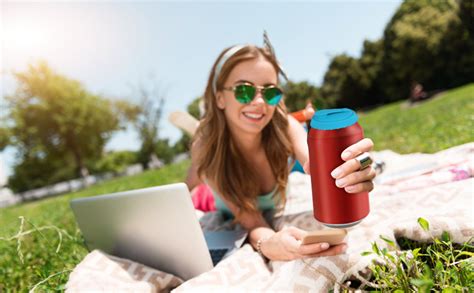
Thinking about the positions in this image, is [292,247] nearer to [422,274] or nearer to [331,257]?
[331,257]

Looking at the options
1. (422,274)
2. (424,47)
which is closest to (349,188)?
(422,274)

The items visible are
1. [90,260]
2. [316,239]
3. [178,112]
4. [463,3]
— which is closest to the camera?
[316,239]

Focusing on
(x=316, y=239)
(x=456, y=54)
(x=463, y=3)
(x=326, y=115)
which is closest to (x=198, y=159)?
(x=316, y=239)

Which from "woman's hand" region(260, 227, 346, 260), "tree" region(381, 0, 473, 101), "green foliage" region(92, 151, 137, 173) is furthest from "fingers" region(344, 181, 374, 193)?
"green foliage" region(92, 151, 137, 173)

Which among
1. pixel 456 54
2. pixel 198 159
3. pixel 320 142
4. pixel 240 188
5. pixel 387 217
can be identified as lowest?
pixel 456 54

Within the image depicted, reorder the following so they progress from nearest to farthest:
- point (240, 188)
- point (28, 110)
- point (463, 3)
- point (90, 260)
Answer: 1. point (90, 260)
2. point (240, 188)
3. point (463, 3)
4. point (28, 110)

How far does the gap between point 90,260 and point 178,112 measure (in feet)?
7.36

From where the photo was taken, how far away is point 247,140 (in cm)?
239

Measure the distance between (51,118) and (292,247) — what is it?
24.2m

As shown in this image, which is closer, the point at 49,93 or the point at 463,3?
the point at 463,3

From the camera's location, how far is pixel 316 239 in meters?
1.38

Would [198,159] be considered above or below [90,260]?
above

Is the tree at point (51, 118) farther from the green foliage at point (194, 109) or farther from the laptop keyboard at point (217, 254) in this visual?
the laptop keyboard at point (217, 254)

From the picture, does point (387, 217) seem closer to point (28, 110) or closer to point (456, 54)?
point (28, 110)
